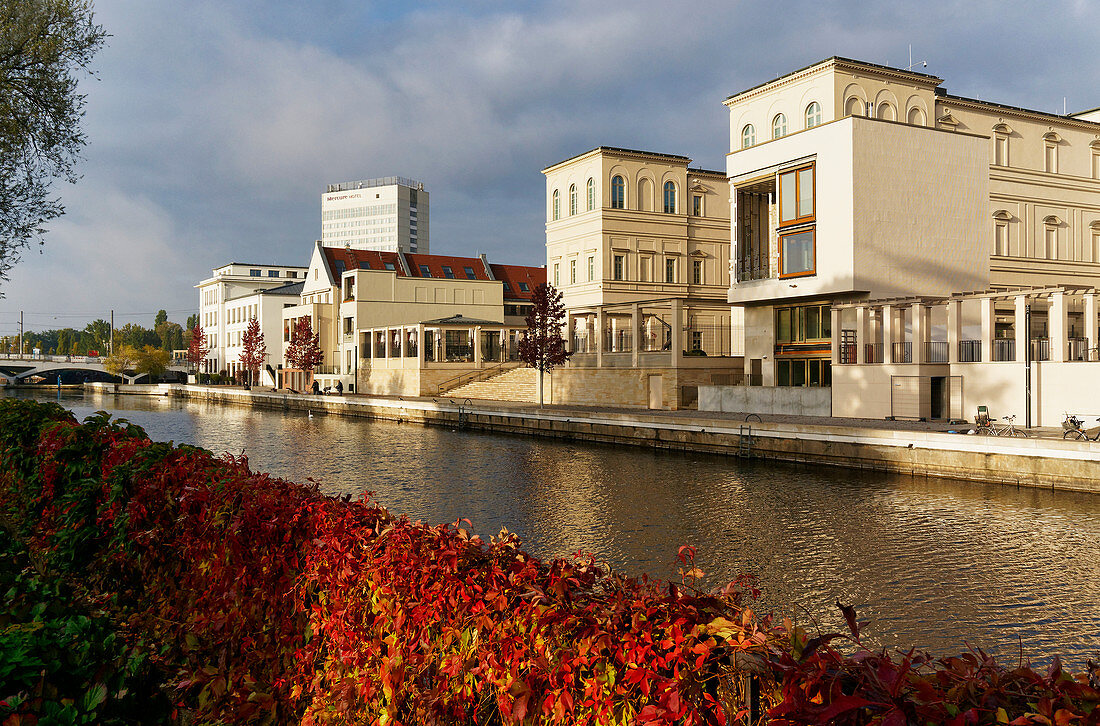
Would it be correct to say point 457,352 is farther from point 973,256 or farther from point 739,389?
point 973,256

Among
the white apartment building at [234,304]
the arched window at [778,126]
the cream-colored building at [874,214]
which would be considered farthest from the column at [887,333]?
the white apartment building at [234,304]

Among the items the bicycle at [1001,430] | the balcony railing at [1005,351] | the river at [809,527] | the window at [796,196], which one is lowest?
the river at [809,527]

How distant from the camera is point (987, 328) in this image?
2780 cm

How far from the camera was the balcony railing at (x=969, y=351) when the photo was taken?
28.5 m

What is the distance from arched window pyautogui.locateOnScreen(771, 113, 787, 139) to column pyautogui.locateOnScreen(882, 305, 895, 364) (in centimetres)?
1404

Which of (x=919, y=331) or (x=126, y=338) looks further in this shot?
(x=126, y=338)

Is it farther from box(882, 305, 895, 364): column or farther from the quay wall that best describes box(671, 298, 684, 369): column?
box(882, 305, 895, 364): column

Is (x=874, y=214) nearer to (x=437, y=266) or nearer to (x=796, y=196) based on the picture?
(x=796, y=196)

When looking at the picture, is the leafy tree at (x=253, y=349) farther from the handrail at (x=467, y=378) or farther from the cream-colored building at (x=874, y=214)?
the cream-colored building at (x=874, y=214)

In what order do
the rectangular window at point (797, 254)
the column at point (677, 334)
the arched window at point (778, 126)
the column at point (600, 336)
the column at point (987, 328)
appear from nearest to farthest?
1. the column at point (987, 328)
2. the rectangular window at point (797, 254)
3. the column at point (677, 334)
4. the arched window at point (778, 126)
5. the column at point (600, 336)

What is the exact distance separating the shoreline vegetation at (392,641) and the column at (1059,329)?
26316 mm

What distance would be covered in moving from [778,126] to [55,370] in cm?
10151

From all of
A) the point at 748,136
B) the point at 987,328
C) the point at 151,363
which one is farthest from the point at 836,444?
the point at 151,363

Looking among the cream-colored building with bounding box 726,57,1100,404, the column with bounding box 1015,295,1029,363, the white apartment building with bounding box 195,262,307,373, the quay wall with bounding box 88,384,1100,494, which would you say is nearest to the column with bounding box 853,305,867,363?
the cream-colored building with bounding box 726,57,1100,404
